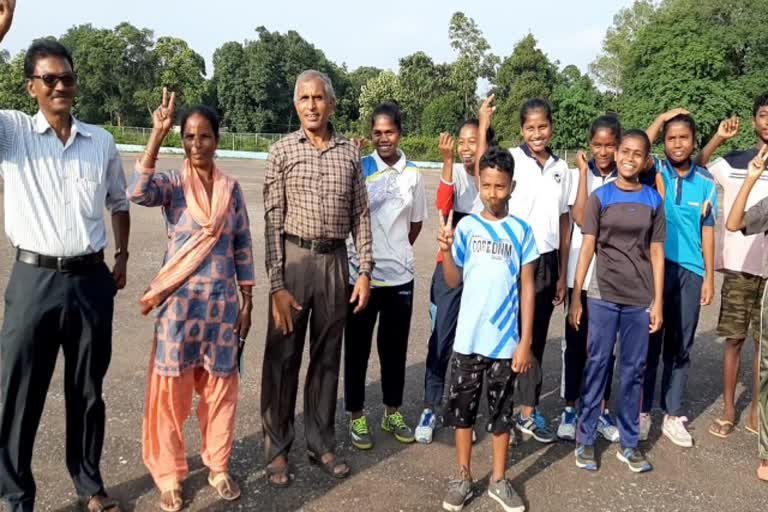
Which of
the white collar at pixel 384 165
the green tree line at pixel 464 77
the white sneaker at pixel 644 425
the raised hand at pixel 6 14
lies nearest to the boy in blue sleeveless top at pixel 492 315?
the white collar at pixel 384 165

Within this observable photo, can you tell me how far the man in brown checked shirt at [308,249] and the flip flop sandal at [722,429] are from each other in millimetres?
→ 2626

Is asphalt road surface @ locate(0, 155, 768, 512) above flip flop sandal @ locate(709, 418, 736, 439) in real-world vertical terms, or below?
below

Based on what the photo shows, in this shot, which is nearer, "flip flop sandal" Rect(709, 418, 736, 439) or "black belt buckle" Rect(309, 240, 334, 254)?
"black belt buckle" Rect(309, 240, 334, 254)

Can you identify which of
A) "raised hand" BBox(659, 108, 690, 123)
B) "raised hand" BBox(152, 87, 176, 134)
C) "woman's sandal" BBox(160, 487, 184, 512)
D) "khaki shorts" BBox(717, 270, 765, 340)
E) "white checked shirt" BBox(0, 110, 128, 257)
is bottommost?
"woman's sandal" BBox(160, 487, 184, 512)

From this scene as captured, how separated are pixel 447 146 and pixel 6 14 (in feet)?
7.51

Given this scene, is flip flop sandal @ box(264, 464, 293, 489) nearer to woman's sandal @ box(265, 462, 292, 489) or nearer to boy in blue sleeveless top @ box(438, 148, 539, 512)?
woman's sandal @ box(265, 462, 292, 489)

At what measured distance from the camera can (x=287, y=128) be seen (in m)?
53.8

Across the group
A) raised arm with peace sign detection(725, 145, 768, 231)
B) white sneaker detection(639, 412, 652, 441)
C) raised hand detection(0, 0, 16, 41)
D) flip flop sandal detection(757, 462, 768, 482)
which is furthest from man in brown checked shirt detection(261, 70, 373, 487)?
flip flop sandal detection(757, 462, 768, 482)

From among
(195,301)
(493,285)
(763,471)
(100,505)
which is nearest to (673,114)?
(493,285)

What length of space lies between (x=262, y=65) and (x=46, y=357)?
53.1 metres

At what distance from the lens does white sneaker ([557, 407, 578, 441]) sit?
13.5 ft

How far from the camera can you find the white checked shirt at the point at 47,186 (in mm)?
2777

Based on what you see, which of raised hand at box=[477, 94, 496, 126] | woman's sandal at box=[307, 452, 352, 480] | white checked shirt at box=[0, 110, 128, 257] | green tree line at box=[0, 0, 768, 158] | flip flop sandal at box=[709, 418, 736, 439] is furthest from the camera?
green tree line at box=[0, 0, 768, 158]

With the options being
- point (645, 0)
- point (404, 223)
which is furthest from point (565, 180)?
point (645, 0)
